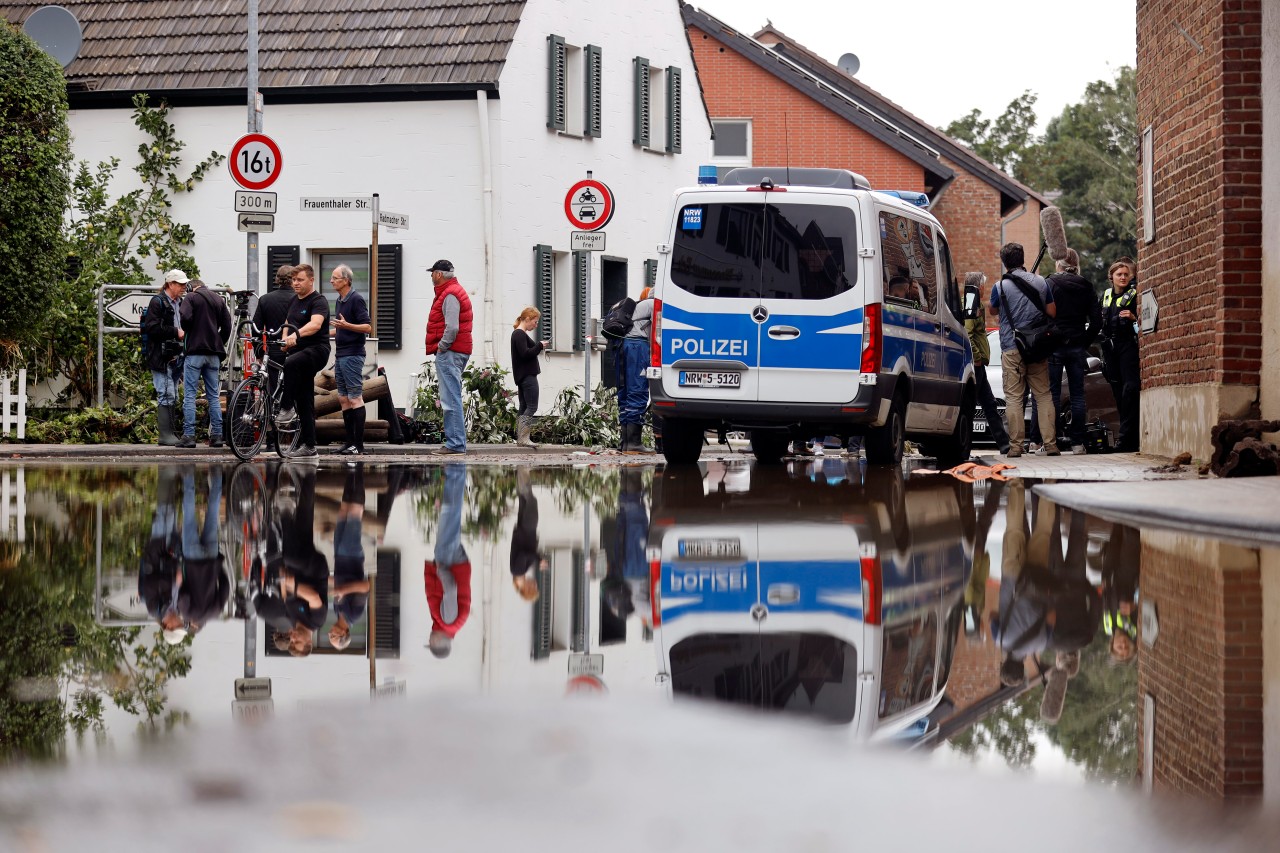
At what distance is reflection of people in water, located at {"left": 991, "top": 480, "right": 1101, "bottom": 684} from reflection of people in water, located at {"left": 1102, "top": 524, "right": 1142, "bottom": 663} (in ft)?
0.20

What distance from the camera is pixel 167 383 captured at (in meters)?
22.1

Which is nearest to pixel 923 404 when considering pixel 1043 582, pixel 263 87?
pixel 1043 582

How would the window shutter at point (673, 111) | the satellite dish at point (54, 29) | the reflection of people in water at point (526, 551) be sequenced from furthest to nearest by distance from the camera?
the window shutter at point (673, 111) → the satellite dish at point (54, 29) → the reflection of people in water at point (526, 551)

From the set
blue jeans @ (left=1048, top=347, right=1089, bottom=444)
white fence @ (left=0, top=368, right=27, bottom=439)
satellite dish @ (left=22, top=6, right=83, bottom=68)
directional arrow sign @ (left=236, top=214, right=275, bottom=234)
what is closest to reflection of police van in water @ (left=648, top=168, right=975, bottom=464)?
blue jeans @ (left=1048, top=347, right=1089, bottom=444)

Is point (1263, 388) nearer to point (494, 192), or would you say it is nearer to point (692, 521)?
point (692, 521)

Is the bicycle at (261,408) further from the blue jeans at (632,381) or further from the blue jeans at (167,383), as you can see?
the blue jeans at (632,381)

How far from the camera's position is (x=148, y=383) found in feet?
84.1

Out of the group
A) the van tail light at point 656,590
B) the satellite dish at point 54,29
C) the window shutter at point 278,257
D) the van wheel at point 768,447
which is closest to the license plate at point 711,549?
the van tail light at point 656,590

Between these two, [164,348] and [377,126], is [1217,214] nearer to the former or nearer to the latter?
[164,348]

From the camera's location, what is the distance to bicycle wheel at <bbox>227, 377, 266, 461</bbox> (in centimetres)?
1841

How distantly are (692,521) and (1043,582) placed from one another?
335 cm

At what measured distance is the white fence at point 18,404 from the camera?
22.9 meters

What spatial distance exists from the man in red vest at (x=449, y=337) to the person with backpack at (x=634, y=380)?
90.2 inches

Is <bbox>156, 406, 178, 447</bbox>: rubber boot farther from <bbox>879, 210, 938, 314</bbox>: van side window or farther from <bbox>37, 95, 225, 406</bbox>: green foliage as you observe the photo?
<bbox>879, 210, 938, 314</bbox>: van side window
